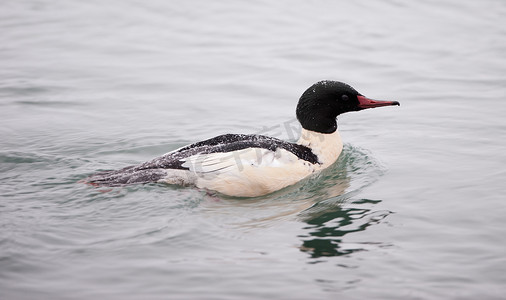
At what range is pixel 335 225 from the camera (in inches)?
292

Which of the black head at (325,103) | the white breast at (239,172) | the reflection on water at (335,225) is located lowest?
the reflection on water at (335,225)

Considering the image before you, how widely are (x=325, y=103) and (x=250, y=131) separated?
85.4 inches

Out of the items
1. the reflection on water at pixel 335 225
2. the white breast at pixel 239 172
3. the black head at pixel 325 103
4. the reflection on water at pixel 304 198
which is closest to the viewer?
Answer: the reflection on water at pixel 335 225

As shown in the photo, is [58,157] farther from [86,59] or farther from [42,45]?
[42,45]

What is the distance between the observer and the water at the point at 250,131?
6.34 metres

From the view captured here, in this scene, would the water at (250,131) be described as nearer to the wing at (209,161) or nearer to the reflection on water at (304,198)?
the reflection on water at (304,198)

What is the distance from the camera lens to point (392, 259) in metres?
6.62

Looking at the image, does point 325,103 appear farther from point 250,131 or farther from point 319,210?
point 250,131

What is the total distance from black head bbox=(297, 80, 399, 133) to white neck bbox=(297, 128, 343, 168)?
7cm

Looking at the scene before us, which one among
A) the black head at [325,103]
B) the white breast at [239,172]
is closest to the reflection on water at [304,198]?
the white breast at [239,172]

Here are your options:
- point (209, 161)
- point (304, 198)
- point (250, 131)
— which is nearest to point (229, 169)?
point (209, 161)

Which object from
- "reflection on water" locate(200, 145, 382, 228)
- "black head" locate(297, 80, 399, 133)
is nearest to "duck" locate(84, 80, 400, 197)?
"reflection on water" locate(200, 145, 382, 228)

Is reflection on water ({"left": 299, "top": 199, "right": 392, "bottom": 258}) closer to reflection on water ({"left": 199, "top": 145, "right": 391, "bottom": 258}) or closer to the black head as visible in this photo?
reflection on water ({"left": 199, "top": 145, "right": 391, "bottom": 258})

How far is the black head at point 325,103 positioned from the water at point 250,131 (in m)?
0.73
